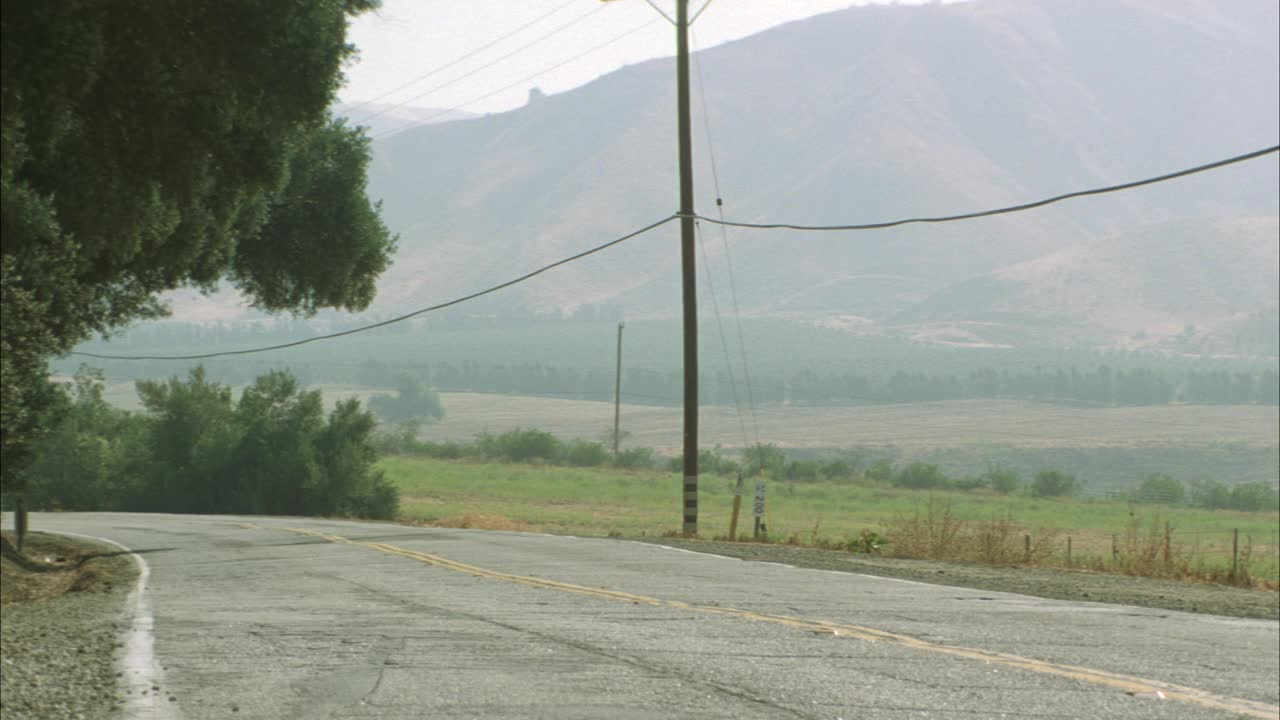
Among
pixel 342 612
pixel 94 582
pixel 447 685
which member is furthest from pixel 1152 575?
pixel 94 582

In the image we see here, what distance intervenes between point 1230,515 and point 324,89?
7893cm

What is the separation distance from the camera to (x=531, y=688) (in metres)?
8.16

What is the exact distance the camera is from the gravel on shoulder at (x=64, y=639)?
7938 millimetres

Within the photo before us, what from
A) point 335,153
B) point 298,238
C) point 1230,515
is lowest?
point 1230,515

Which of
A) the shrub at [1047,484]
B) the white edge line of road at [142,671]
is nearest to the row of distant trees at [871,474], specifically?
the shrub at [1047,484]

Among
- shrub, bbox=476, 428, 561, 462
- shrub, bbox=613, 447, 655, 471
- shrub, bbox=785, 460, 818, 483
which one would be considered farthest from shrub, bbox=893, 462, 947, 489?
shrub, bbox=476, 428, 561, 462

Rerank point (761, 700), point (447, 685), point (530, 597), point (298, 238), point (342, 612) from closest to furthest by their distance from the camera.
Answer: point (761, 700) → point (447, 685) → point (342, 612) → point (530, 597) → point (298, 238)

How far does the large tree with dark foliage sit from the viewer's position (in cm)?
1341

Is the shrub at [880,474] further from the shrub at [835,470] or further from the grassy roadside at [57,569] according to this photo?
the grassy roadside at [57,569]

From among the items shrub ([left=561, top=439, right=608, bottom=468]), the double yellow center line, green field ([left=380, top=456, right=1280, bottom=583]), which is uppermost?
shrub ([left=561, top=439, right=608, bottom=468])

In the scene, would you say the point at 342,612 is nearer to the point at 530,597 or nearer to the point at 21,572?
the point at 530,597

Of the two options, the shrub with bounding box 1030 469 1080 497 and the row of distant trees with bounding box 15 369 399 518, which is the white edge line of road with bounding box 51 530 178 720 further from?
the shrub with bounding box 1030 469 1080 497

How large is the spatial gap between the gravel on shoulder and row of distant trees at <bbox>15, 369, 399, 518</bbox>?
33.1 meters

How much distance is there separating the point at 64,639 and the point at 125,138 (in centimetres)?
658
